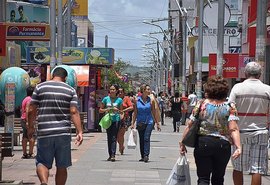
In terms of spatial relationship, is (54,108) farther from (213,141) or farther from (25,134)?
(25,134)

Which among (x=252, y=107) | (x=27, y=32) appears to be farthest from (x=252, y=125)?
(x=27, y=32)

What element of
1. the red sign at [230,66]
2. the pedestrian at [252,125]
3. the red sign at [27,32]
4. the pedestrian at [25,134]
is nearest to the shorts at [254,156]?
the pedestrian at [252,125]

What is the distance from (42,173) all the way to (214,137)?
2413 mm

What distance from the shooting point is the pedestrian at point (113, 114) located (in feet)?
49.2

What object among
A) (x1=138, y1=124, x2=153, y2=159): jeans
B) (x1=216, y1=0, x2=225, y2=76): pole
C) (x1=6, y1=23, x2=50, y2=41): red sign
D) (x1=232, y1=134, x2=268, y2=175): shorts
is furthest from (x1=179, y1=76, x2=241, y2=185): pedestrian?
(x1=6, y1=23, x2=50, y2=41): red sign

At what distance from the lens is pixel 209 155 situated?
798 cm

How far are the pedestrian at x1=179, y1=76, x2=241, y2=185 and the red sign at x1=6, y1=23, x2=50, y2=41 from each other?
1707 centimetres

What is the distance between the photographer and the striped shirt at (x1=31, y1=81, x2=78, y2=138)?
29.6ft

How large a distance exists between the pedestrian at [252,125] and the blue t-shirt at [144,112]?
6.12 metres

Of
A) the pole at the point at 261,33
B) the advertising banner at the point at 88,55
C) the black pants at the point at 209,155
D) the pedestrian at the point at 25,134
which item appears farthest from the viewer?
the advertising banner at the point at 88,55

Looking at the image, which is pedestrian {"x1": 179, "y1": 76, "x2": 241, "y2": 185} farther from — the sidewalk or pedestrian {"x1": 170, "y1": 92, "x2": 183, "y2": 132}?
pedestrian {"x1": 170, "y1": 92, "x2": 183, "y2": 132}

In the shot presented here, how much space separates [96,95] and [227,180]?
15490 mm

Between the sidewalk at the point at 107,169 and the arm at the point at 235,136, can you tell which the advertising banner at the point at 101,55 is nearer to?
the sidewalk at the point at 107,169

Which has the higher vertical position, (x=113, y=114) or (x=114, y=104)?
(x=114, y=104)
